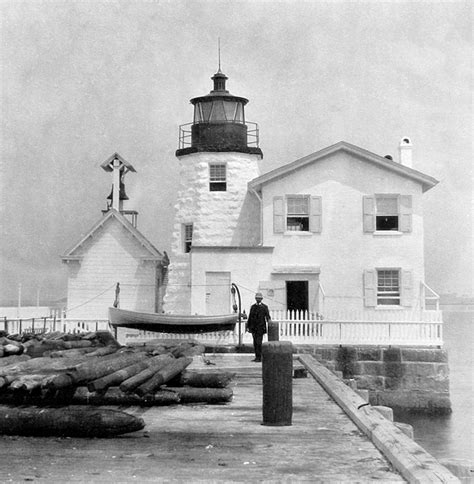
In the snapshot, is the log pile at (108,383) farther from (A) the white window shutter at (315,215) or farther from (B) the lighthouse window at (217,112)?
(B) the lighthouse window at (217,112)

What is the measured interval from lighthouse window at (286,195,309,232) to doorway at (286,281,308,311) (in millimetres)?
2232

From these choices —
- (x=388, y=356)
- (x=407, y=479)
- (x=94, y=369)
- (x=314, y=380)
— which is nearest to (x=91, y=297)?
(x=388, y=356)

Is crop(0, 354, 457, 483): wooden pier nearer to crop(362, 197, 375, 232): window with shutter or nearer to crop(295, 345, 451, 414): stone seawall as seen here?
crop(295, 345, 451, 414): stone seawall

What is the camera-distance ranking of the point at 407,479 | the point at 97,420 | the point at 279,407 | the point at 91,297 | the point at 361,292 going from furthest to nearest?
the point at 91,297
the point at 361,292
the point at 279,407
the point at 97,420
the point at 407,479

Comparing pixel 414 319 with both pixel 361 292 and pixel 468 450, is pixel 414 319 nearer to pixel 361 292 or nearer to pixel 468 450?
pixel 361 292

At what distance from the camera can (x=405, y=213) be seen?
27.4 meters

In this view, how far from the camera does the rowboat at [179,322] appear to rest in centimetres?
2267

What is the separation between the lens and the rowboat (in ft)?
74.4

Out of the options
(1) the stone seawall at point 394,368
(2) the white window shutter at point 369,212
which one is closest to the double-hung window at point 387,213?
(2) the white window shutter at point 369,212

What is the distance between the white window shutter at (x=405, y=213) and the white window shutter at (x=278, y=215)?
416cm

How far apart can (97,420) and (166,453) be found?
95cm

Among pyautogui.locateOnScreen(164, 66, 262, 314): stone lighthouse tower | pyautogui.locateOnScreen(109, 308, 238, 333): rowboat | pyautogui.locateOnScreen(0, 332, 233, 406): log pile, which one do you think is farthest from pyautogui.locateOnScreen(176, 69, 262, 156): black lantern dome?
pyautogui.locateOnScreen(0, 332, 233, 406): log pile

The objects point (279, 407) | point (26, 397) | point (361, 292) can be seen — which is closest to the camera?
point (279, 407)

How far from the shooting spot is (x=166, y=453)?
6.62m
